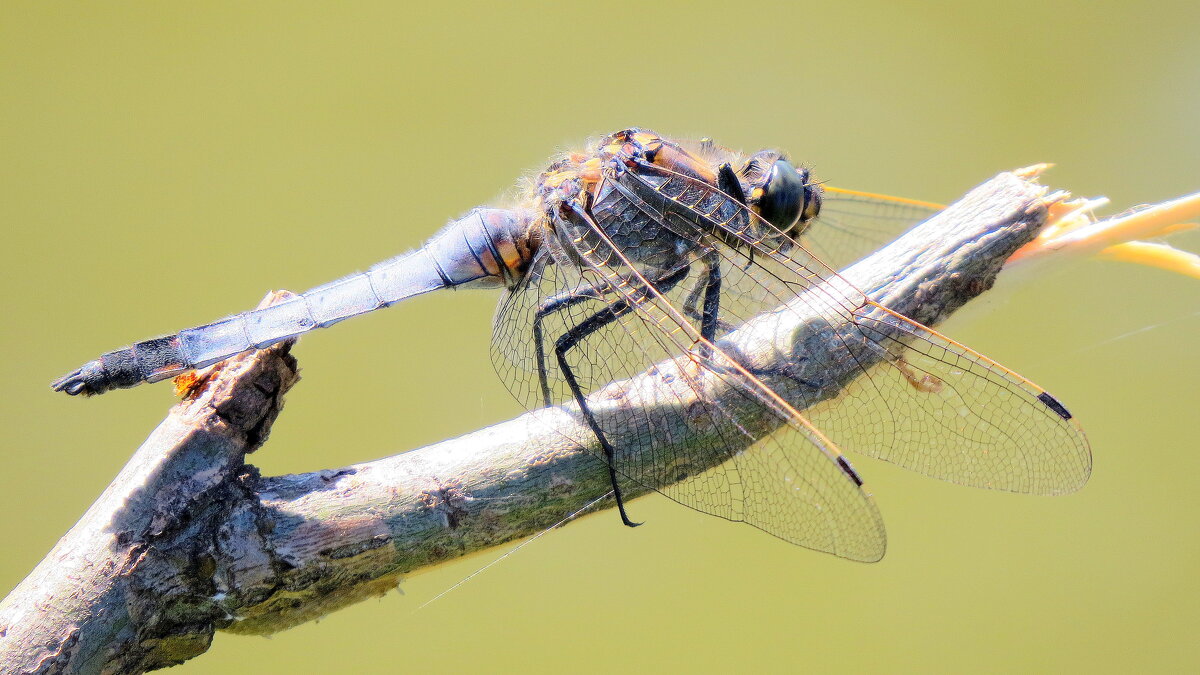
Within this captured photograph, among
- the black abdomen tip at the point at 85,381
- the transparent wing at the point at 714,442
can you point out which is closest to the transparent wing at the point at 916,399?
the transparent wing at the point at 714,442

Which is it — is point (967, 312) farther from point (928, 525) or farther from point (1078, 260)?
point (928, 525)

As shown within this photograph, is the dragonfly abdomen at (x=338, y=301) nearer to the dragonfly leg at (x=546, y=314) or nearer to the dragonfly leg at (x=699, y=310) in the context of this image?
the dragonfly leg at (x=546, y=314)

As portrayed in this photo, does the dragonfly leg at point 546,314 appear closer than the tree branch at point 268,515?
No

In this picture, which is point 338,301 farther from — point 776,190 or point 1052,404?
point 1052,404

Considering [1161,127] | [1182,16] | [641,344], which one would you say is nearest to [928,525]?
[641,344]

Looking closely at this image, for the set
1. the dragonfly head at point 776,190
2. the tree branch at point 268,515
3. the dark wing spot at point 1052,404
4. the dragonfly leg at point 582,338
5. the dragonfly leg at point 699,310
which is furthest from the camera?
the dragonfly head at point 776,190
